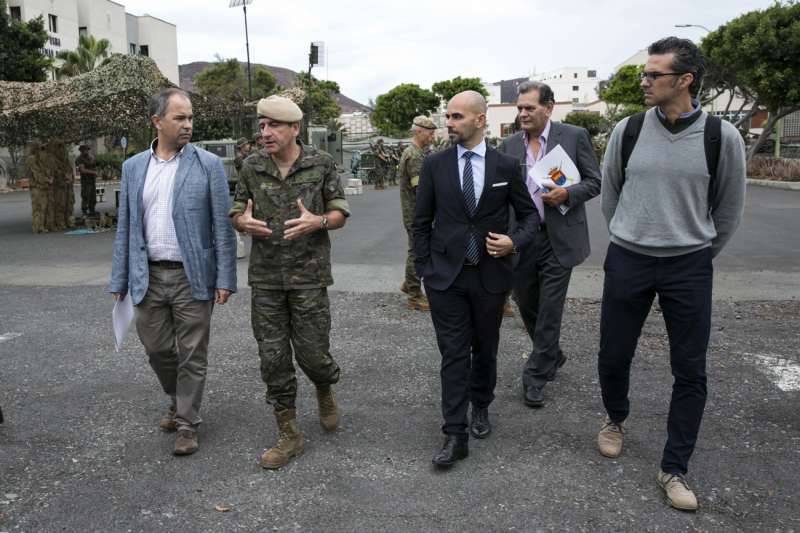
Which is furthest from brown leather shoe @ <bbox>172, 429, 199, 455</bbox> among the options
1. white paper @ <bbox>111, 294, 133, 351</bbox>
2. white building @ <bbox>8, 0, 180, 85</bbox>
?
white building @ <bbox>8, 0, 180, 85</bbox>

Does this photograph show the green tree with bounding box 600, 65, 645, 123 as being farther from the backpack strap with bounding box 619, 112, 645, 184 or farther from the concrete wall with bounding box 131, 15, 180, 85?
the backpack strap with bounding box 619, 112, 645, 184

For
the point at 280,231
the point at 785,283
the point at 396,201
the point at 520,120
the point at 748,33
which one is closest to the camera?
the point at 280,231

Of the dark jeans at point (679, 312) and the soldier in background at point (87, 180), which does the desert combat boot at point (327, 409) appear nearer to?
the dark jeans at point (679, 312)

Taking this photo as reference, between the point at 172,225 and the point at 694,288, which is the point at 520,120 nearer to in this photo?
the point at 694,288

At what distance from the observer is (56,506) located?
3.33m

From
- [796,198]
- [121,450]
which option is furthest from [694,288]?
[796,198]

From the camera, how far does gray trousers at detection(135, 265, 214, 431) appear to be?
388 cm

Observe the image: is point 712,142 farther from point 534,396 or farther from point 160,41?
point 160,41

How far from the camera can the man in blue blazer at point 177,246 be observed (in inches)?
151

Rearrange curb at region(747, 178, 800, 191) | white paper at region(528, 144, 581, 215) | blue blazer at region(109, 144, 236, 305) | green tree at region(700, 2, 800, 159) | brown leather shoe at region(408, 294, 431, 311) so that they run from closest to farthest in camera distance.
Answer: blue blazer at region(109, 144, 236, 305) → white paper at region(528, 144, 581, 215) → brown leather shoe at region(408, 294, 431, 311) → curb at region(747, 178, 800, 191) → green tree at region(700, 2, 800, 159)

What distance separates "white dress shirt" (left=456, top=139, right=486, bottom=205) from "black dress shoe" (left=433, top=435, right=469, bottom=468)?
3.92 feet

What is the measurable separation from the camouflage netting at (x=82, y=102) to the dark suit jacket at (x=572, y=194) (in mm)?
10407

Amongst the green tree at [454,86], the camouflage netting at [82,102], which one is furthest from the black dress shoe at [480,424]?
the green tree at [454,86]

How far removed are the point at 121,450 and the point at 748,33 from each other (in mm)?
26206
